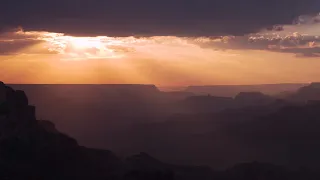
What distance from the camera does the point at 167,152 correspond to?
Answer: 430ft

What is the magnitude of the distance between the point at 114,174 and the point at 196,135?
6829 cm

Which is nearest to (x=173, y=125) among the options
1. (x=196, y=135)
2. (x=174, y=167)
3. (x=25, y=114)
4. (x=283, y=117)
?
(x=196, y=135)

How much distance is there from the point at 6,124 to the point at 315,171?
63044mm

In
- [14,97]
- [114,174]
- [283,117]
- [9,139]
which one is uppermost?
[283,117]

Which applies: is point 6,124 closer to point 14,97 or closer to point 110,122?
point 14,97

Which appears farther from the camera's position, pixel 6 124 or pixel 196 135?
pixel 196 135

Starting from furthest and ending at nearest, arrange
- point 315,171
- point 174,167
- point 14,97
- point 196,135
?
point 196,135 → point 315,171 → point 174,167 → point 14,97

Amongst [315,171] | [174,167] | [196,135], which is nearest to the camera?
[174,167]

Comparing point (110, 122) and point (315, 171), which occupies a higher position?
point (110, 122)

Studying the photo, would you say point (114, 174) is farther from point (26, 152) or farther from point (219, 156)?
point (219, 156)

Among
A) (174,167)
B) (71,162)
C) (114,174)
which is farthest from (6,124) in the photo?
(174,167)

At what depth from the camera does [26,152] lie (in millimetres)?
80375

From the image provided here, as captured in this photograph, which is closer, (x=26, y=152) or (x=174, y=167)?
(x=26, y=152)

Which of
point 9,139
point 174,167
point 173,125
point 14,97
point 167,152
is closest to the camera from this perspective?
point 9,139
